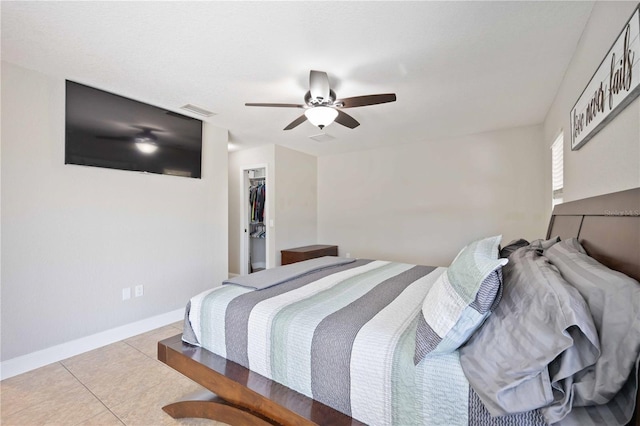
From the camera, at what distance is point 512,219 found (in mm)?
3873

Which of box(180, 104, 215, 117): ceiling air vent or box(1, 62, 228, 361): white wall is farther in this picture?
box(180, 104, 215, 117): ceiling air vent

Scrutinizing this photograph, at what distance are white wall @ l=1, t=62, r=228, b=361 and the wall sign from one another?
3611mm

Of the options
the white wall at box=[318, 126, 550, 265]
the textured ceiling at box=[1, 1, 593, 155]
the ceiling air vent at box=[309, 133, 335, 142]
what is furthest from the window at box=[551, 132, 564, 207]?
the ceiling air vent at box=[309, 133, 335, 142]

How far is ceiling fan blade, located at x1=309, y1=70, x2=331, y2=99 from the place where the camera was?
206cm

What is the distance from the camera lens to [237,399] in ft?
4.39

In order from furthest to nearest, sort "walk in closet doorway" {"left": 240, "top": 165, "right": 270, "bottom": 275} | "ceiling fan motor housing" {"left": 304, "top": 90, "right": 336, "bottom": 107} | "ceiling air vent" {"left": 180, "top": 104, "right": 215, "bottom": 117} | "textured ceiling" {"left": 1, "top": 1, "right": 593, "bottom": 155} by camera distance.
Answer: "walk in closet doorway" {"left": 240, "top": 165, "right": 270, "bottom": 275}
"ceiling air vent" {"left": 180, "top": 104, "right": 215, "bottom": 117}
"ceiling fan motor housing" {"left": 304, "top": 90, "right": 336, "bottom": 107}
"textured ceiling" {"left": 1, "top": 1, "right": 593, "bottom": 155}

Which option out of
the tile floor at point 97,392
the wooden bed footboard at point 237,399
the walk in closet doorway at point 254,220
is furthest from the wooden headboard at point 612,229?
the walk in closet doorway at point 254,220

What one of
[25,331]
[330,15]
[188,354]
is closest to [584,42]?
[330,15]

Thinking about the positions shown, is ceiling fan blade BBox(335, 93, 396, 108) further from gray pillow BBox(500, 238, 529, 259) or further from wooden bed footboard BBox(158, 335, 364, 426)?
wooden bed footboard BBox(158, 335, 364, 426)

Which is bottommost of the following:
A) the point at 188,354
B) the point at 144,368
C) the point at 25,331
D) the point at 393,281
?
the point at 144,368

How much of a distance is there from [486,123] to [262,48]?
9.98 ft

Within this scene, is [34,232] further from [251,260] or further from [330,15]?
[251,260]

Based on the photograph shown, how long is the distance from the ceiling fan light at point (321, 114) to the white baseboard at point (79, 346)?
8.76 feet

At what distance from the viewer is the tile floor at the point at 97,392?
1.68 m
